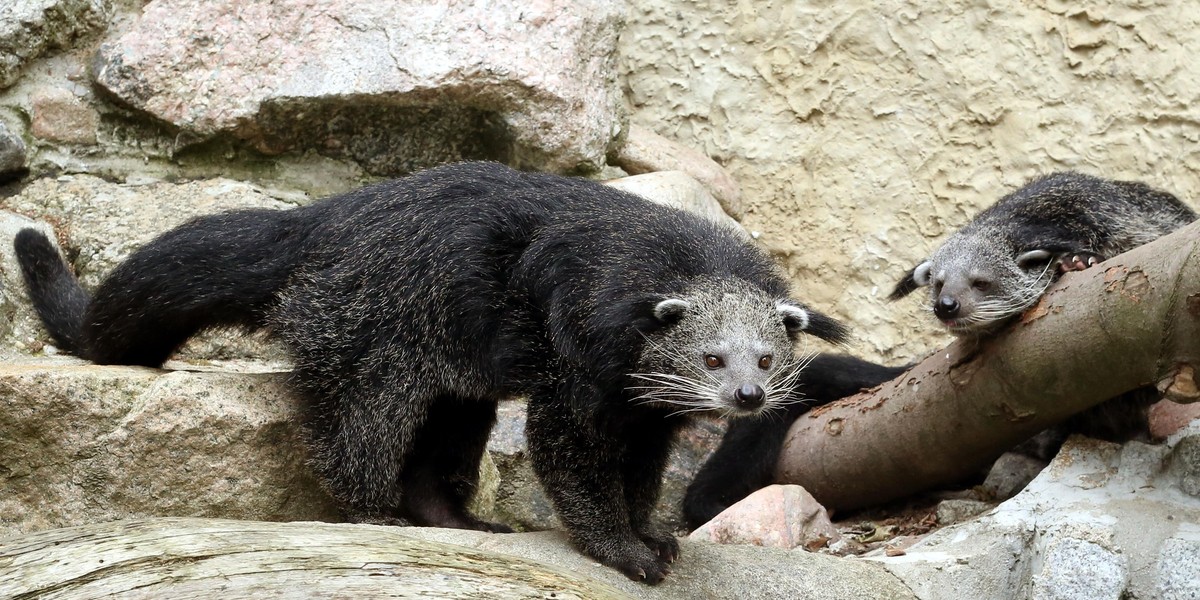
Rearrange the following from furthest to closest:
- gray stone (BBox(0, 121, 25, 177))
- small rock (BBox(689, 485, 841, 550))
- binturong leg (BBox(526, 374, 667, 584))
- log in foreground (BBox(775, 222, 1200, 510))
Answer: gray stone (BBox(0, 121, 25, 177))
small rock (BBox(689, 485, 841, 550))
binturong leg (BBox(526, 374, 667, 584))
log in foreground (BBox(775, 222, 1200, 510))

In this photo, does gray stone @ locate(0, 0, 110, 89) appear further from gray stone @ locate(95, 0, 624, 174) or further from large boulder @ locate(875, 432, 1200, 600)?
large boulder @ locate(875, 432, 1200, 600)

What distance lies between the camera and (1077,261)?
506 centimetres

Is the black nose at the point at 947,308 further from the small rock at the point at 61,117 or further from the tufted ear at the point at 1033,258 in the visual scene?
the small rock at the point at 61,117

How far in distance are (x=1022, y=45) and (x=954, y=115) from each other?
0.62 m

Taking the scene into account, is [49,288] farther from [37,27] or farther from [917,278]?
[917,278]

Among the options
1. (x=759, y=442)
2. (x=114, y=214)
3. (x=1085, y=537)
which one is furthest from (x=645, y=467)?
(x=114, y=214)

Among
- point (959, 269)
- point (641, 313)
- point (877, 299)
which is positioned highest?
point (959, 269)

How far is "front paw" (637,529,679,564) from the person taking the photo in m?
5.02

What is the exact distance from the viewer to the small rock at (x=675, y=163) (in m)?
8.02

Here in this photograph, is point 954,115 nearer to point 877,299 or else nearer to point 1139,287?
point 877,299

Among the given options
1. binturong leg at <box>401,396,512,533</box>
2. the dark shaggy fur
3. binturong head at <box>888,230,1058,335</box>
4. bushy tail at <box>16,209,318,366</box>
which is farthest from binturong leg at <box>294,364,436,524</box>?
binturong head at <box>888,230,1058,335</box>

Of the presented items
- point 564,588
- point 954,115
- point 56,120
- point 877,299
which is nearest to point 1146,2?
point 954,115

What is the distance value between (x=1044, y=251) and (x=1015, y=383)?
0.59 meters

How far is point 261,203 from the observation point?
279 inches
